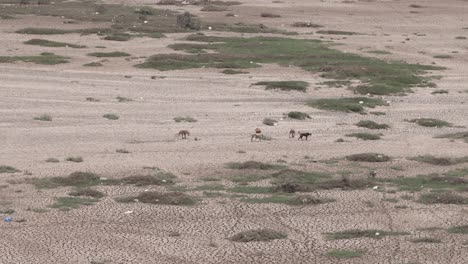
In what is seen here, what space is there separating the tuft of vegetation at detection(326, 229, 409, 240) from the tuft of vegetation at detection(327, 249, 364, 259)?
95 cm

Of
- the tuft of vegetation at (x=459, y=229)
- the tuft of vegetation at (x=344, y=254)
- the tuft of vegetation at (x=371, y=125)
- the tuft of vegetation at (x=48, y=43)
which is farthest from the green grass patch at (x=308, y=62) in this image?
the tuft of vegetation at (x=344, y=254)

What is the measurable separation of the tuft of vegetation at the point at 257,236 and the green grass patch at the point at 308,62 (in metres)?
20.5

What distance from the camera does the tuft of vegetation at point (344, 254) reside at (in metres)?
18.5

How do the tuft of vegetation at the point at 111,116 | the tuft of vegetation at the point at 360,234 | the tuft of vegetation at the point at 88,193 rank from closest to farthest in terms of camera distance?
the tuft of vegetation at the point at 360,234 → the tuft of vegetation at the point at 88,193 → the tuft of vegetation at the point at 111,116

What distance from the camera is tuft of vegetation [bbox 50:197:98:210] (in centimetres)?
2148

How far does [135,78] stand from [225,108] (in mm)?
7216

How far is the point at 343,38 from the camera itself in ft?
190

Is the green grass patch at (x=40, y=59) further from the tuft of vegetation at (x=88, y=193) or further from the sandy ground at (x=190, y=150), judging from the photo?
the tuft of vegetation at (x=88, y=193)

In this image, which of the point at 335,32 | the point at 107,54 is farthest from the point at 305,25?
the point at 107,54

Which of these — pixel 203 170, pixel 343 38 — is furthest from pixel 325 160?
pixel 343 38

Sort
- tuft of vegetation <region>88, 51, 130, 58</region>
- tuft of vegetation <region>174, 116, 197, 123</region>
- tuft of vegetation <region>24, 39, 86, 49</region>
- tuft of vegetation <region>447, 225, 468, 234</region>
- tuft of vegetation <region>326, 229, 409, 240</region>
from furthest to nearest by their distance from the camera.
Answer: tuft of vegetation <region>24, 39, 86, 49</region> < tuft of vegetation <region>88, 51, 130, 58</region> < tuft of vegetation <region>174, 116, 197, 123</region> < tuft of vegetation <region>447, 225, 468, 234</region> < tuft of vegetation <region>326, 229, 409, 240</region>

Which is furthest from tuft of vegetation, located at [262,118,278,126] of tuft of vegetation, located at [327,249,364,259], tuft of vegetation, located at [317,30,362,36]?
tuft of vegetation, located at [317,30,362,36]

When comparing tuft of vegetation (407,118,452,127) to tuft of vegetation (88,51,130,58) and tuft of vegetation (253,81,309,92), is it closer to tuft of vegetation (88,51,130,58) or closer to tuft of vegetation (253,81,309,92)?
tuft of vegetation (253,81,309,92)

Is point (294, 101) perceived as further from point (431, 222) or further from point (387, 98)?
point (431, 222)
